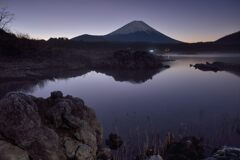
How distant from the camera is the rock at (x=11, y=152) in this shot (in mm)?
9430

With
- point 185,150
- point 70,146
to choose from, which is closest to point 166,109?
point 185,150

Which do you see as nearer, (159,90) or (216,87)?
(159,90)

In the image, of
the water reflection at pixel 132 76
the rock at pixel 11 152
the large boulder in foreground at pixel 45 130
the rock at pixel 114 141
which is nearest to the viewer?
the rock at pixel 11 152

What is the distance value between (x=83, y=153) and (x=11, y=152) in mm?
3103

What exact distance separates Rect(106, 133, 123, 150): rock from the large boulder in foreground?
Answer: 84 centimetres

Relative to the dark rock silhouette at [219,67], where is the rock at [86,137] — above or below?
above

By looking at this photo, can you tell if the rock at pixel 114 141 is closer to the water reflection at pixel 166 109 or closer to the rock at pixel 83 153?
the water reflection at pixel 166 109

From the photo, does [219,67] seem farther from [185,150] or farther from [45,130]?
[45,130]

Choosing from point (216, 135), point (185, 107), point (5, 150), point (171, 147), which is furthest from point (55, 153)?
point (185, 107)

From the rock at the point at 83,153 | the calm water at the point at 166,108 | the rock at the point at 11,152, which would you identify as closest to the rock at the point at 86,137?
the rock at the point at 83,153

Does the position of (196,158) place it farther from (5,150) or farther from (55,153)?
(5,150)

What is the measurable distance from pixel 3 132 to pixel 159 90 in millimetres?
26362

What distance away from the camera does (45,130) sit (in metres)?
11.3

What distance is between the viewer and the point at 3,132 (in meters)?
10.4
